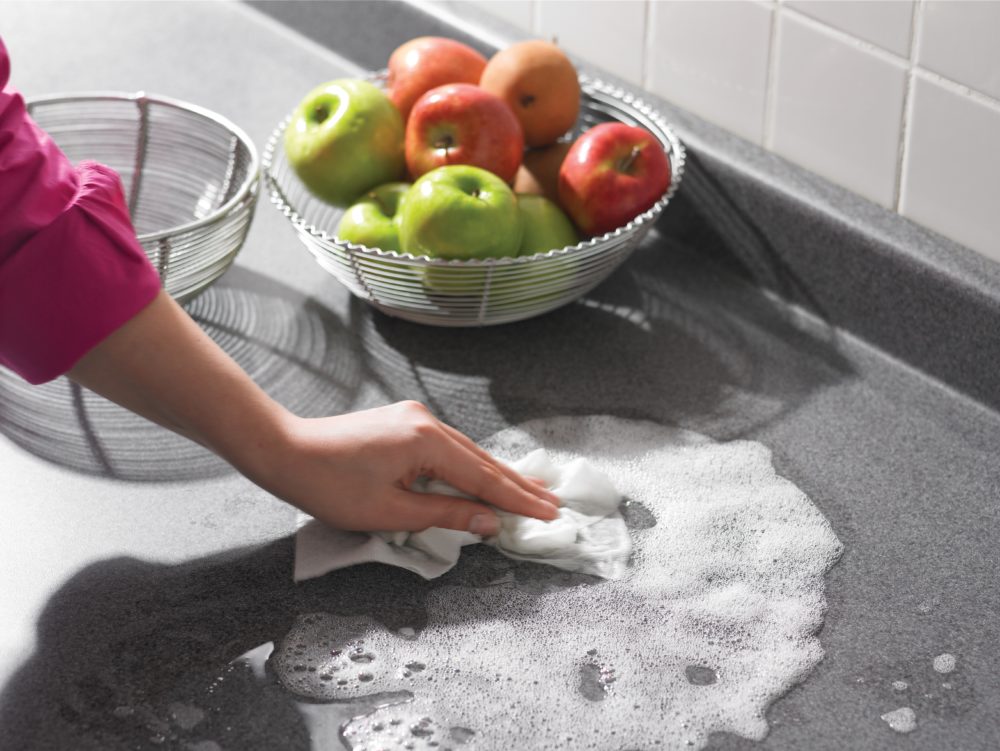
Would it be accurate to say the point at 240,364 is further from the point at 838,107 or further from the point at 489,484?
the point at 838,107

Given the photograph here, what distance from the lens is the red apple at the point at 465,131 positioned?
0.89 meters

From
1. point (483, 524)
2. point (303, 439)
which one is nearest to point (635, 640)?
point (483, 524)

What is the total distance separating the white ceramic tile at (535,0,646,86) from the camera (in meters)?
1.05

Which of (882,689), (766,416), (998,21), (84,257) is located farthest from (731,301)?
(84,257)

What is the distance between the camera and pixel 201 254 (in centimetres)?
92

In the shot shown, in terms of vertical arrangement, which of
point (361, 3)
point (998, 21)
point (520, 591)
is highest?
point (998, 21)

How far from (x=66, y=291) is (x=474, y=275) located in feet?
1.04

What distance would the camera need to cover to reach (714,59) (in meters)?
0.98

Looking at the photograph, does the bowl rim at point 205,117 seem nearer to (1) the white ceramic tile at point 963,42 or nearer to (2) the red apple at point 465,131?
(2) the red apple at point 465,131

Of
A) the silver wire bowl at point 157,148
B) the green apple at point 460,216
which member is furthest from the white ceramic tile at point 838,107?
the silver wire bowl at point 157,148

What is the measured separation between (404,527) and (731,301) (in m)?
0.36

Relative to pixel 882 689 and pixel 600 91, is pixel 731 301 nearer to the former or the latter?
pixel 600 91

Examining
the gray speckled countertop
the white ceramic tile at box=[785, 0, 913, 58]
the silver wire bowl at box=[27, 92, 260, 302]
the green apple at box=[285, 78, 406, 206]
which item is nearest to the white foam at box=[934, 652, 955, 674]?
the gray speckled countertop

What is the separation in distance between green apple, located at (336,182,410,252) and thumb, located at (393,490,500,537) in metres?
0.24
